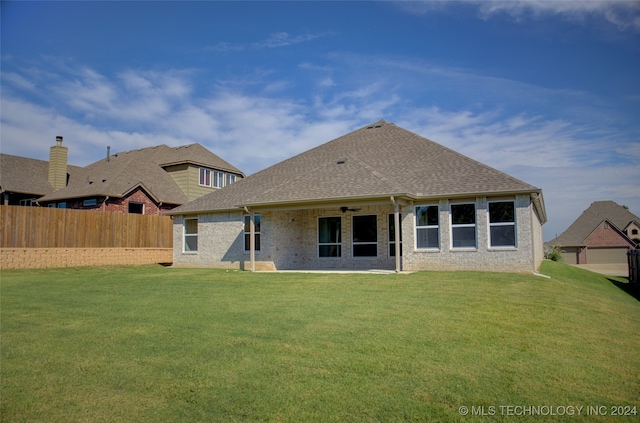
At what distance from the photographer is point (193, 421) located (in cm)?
412

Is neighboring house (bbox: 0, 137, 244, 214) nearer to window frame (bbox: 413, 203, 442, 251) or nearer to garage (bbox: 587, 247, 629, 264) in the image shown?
window frame (bbox: 413, 203, 442, 251)

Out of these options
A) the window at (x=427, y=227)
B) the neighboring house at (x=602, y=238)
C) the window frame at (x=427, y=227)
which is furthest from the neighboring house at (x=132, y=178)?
the neighboring house at (x=602, y=238)

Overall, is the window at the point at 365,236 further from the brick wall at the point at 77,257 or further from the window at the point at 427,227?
the brick wall at the point at 77,257

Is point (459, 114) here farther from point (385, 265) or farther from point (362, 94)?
point (385, 265)

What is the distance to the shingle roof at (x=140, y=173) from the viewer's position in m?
27.8

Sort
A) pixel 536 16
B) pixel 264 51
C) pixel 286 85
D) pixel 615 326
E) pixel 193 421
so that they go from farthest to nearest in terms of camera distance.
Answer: pixel 286 85 < pixel 264 51 < pixel 536 16 < pixel 615 326 < pixel 193 421

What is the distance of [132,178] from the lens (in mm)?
28781

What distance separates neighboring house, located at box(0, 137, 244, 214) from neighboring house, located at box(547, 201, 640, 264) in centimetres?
3580

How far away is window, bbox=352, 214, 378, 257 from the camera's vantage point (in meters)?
19.2

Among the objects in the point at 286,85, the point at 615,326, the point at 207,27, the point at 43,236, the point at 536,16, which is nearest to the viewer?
the point at 615,326

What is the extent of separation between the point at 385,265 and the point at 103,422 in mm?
15413

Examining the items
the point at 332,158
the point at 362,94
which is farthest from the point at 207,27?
the point at 332,158

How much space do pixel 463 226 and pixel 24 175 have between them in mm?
29263

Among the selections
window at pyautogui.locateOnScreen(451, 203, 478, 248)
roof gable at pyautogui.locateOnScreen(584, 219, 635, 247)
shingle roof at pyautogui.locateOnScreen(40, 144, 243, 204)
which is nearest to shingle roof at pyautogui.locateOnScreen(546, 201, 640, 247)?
roof gable at pyautogui.locateOnScreen(584, 219, 635, 247)
